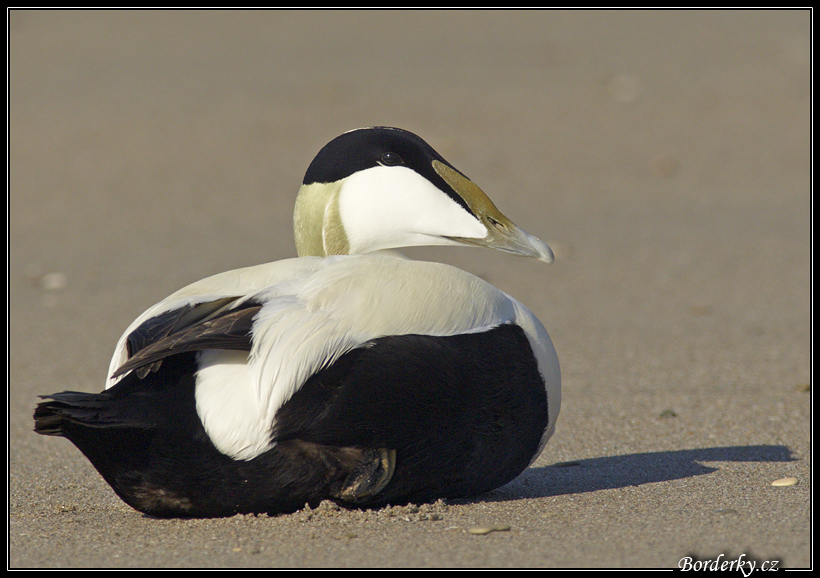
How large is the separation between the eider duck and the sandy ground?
0.37ft

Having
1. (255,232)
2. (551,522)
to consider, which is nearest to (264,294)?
(551,522)

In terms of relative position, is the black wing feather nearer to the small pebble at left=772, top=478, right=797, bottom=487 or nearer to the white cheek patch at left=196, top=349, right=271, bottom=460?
the white cheek patch at left=196, top=349, right=271, bottom=460

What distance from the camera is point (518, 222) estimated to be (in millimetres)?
7516

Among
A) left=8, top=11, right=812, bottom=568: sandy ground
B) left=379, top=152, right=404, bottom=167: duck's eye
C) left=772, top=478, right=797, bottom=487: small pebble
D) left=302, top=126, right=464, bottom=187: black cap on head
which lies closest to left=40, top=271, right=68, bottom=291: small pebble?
left=8, top=11, right=812, bottom=568: sandy ground

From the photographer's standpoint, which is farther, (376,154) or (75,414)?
(376,154)

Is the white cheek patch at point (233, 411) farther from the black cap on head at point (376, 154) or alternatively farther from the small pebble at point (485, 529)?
the black cap on head at point (376, 154)

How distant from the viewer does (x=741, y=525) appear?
2.24 metres

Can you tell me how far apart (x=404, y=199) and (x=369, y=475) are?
78 centimetres

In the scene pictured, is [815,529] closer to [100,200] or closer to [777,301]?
[777,301]

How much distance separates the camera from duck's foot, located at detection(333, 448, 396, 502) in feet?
7.64

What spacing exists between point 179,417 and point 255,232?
522 cm

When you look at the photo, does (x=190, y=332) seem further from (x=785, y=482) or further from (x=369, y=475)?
(x=785, y=482)

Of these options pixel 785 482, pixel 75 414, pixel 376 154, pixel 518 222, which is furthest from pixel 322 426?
pixel 518 222

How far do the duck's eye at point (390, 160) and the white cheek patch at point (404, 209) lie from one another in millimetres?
15
